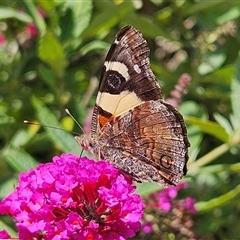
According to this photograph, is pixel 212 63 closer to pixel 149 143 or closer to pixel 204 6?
pixel 204 6

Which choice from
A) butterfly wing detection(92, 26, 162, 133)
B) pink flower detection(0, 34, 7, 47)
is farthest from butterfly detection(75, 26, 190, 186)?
pink flower detection(0, 34, 7, 47)

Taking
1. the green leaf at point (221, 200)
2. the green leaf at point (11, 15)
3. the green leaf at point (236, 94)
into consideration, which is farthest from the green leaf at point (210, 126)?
the green leaf at point (11, 15)

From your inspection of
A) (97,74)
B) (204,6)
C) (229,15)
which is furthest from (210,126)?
(97,74)

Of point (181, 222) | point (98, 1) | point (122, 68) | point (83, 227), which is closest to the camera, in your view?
point (83, 227)

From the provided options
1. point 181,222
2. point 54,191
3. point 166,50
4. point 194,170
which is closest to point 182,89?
point 194,170

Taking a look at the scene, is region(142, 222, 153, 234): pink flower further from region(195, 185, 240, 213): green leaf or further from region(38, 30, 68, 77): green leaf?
region(38, 30, 68, 77): green leaf

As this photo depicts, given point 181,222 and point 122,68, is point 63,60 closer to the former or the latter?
point 122,68

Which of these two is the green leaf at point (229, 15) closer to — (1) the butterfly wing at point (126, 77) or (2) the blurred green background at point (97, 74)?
(2) the blurred green background at point (97, 74)
